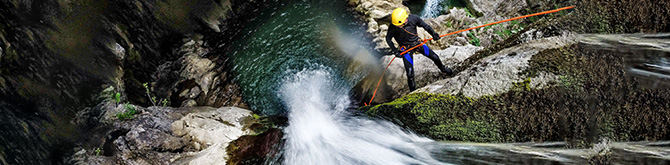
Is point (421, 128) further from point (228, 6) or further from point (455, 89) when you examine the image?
point (228, 6)

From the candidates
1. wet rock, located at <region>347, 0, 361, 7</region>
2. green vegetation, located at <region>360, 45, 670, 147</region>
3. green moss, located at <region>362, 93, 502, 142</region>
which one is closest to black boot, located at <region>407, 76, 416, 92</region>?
green moss, located at <region>362, 93, 502, 142</region>

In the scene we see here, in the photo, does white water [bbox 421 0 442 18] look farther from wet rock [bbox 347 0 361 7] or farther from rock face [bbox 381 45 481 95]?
rock face [bbox 381 45 481 95]

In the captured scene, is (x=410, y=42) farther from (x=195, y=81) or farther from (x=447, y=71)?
(x=195, y=81)

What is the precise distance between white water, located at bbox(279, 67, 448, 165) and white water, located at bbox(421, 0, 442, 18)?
370cm

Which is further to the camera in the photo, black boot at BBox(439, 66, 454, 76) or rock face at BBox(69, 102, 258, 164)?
black boot at BBox(439, 66, 454, 76)

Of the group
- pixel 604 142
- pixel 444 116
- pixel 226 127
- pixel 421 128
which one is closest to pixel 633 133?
pixel 604 142

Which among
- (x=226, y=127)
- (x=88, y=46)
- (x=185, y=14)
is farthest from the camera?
(x=185, y=14)

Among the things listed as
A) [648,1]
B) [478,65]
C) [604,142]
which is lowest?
[604,142]

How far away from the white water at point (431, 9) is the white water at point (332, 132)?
3.70 metres

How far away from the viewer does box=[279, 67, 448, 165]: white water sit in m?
5.55

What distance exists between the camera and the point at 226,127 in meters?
6.68

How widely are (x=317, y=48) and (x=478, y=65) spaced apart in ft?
16.1

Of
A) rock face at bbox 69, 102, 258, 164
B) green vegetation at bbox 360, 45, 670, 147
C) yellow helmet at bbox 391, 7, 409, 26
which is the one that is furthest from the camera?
yellow helmet at bbox 391, 7, 409, 26

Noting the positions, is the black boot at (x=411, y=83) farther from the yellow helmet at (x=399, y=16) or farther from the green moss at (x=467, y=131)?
the green moss at (x=467, y=131)
